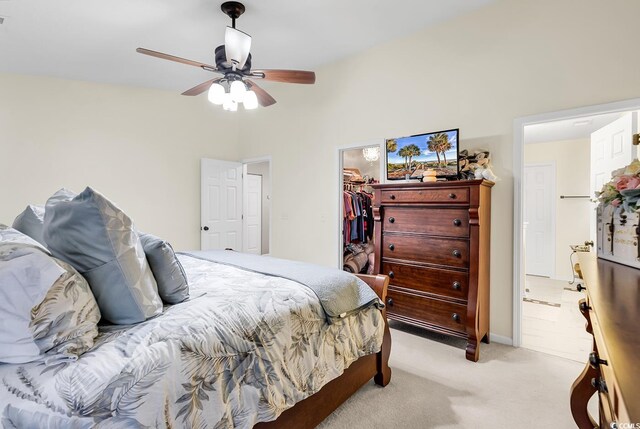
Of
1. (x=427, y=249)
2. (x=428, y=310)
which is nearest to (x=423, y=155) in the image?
(x=427, y=249)

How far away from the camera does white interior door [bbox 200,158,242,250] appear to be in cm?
492

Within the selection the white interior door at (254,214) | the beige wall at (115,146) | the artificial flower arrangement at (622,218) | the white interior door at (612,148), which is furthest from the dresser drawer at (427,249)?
the white interior door at (254,214)

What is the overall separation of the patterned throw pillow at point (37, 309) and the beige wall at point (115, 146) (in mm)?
3540

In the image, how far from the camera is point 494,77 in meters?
2.87

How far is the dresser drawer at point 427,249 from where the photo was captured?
8.66 ft

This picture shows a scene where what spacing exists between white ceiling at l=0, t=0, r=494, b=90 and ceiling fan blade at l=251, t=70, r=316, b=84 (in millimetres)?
635

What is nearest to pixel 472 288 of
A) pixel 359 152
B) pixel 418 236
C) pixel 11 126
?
pixel 418 236

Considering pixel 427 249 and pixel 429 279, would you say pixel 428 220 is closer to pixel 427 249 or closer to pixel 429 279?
pixel 427 249

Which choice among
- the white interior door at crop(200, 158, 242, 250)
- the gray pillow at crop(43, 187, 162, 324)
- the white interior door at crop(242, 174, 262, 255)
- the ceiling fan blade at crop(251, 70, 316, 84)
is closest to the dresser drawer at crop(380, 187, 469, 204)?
the ceiling fan blade at crop(251, 70, 316, 84)

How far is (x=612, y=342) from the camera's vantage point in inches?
25.2

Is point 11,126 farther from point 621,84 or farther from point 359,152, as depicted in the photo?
point 621,84

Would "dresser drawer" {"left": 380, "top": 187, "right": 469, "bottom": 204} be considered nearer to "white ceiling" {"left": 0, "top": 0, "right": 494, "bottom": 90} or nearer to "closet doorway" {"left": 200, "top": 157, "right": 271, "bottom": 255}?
"white ceiling" {"left": 0, "top": 0, "right": 494, "bottom": 90}

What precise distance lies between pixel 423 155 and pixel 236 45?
1885 millimetres

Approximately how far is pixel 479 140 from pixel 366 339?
2172mm
